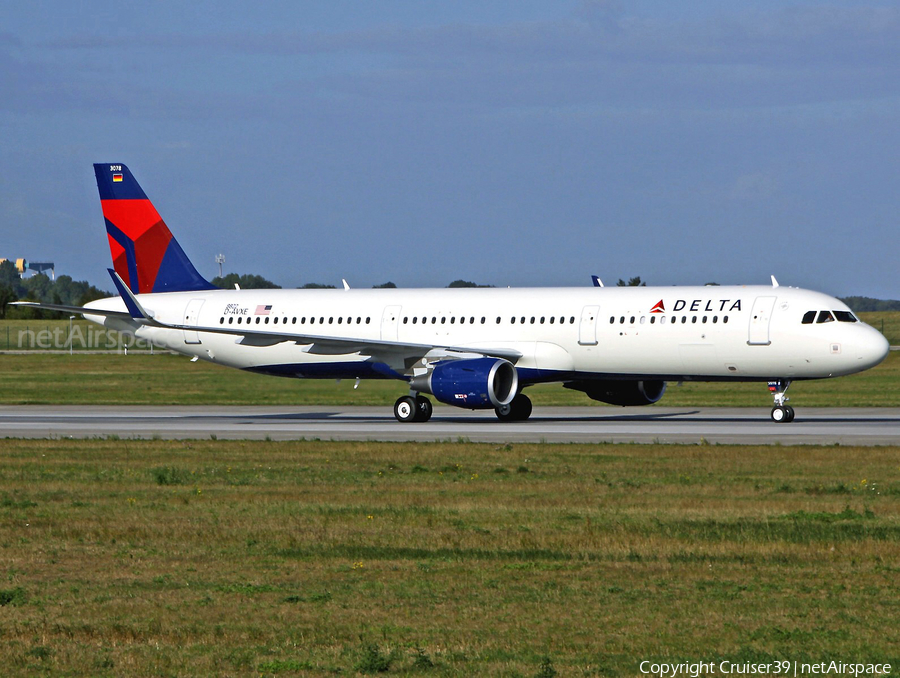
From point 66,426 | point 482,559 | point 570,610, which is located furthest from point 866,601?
point 66,426

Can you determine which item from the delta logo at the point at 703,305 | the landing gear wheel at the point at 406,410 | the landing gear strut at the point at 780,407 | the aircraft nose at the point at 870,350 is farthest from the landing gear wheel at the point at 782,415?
the landing gear wheel at the point at 406,410

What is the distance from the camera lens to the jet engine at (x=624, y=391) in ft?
123

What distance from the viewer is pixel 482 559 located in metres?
13.2

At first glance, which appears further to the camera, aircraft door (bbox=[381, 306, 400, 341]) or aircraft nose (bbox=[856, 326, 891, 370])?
aircraft door (bbox=[381, 306, 400, 341])

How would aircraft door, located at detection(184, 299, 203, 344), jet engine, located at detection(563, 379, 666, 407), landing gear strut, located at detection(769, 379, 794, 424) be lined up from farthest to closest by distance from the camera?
aircraft door, located at detection(184, 299, 203, 344) < jet engine, located at detection(563, 379, 666, 407) < landing gear strut, located at detection(769, 379, 794, 424)

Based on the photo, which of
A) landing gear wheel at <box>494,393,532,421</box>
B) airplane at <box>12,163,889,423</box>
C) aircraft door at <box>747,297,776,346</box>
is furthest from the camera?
landing gear wheel at <box>494,393,532,421</box>

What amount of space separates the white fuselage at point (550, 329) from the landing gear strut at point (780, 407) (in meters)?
0.83

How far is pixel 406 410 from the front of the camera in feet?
120

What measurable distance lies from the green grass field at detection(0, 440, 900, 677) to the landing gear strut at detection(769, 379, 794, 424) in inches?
435

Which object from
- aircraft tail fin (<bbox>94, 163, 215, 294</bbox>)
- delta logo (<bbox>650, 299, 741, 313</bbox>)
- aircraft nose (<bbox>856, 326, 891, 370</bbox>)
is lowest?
aircraft nose (<bbox>856, 326, 891, 370</bbox>)

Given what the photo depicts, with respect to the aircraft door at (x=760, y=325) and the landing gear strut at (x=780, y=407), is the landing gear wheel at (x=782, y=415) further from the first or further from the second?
the aircraft door at (x=760, y=325)

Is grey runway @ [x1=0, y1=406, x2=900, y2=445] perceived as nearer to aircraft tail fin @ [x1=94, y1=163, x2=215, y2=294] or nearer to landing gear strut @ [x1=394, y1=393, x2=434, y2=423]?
landing gear strut @ [x1=394, y1=393, x2=434, y2=423]

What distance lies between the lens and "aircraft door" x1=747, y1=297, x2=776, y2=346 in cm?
3256

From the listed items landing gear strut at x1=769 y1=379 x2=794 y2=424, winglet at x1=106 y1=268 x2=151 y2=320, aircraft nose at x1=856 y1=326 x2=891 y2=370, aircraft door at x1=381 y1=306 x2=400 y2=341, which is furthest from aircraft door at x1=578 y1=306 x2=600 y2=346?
winglet at x1=106 y1=268 x2=151 y2=320
